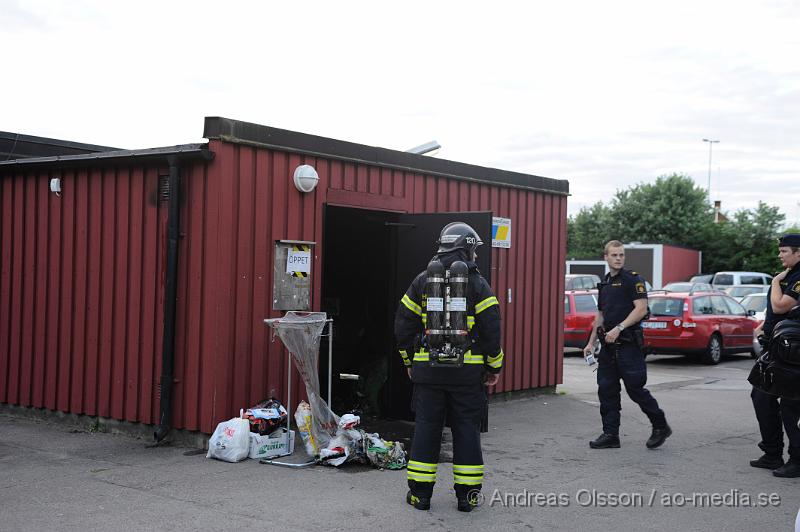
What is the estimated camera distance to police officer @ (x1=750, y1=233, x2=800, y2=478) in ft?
24.0

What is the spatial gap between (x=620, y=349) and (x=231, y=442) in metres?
3.81

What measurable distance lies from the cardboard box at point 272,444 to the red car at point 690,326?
36.1 ft

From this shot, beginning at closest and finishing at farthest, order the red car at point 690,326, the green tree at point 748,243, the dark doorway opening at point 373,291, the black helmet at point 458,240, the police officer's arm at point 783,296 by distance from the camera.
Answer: the black helmet at point 458,240 < the police officer's arm at point 783,296 < the dark doorway opening at point 373,291 < the red car at point 690,326 < the green tree at point 748,243

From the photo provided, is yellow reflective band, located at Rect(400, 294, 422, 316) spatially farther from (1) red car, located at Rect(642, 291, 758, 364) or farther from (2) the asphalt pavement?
(1) red car, located at Rect(642, 291, 758, 364)

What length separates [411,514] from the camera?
241 inches

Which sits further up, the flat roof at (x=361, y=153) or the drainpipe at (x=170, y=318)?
the flat roof at (x=361, y=153)

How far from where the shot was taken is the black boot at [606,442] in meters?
8.61

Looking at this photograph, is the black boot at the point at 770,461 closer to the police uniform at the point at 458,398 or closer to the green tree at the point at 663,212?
the police uniform at the point at 458,398

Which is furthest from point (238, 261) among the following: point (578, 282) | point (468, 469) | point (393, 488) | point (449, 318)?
point (578, 282)

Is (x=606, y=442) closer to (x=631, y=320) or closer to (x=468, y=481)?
(x=631, y=320)

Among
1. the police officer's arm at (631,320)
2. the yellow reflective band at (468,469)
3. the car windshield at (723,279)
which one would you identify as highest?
the car windshield at (723,279)

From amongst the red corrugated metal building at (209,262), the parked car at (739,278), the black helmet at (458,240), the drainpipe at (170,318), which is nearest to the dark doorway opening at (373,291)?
the red corrugated metal building at (209,262)

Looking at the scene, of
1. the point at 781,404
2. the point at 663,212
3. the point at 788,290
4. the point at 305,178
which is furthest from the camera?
the point at 663,212

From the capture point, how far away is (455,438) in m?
6.25
